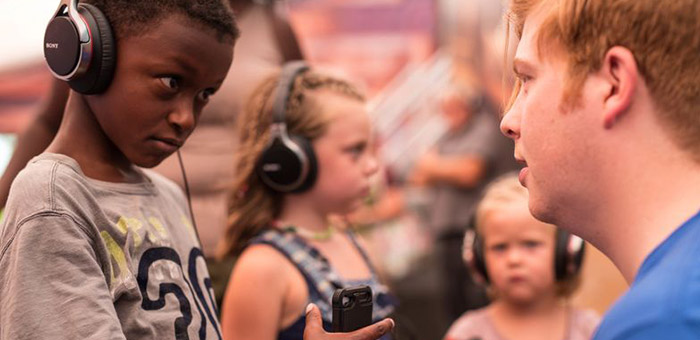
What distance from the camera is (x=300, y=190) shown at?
6.04ft

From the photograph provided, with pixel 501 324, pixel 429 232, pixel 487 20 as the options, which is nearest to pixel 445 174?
pixel 429 232

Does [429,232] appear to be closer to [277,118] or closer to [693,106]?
[277,118]

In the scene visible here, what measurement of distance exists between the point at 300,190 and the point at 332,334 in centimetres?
79

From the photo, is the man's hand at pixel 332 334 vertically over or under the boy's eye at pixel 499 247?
over

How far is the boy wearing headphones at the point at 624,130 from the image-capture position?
35.1 inches

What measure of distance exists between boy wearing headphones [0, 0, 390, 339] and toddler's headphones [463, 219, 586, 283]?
1.12 m

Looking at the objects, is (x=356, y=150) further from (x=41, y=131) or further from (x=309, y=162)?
(x=41, y=131)

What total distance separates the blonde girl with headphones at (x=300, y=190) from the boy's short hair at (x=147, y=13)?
66 centimetres

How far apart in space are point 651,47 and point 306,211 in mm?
1125

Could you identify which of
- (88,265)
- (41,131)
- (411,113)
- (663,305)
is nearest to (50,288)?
(88,265)

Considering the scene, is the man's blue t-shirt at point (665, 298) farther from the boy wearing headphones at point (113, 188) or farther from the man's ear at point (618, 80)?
the boy wearing headphones at point (113, 188)

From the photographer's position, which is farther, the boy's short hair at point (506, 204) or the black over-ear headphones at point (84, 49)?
the boy's short hair at point (506, 204)

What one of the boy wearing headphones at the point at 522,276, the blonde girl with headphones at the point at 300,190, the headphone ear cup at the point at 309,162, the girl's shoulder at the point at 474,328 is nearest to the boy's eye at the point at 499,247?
the boy wearing headphones at the point at 522,276

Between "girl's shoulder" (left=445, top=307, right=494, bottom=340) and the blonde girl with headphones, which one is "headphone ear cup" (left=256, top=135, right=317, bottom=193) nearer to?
the blonde girl with headphones
